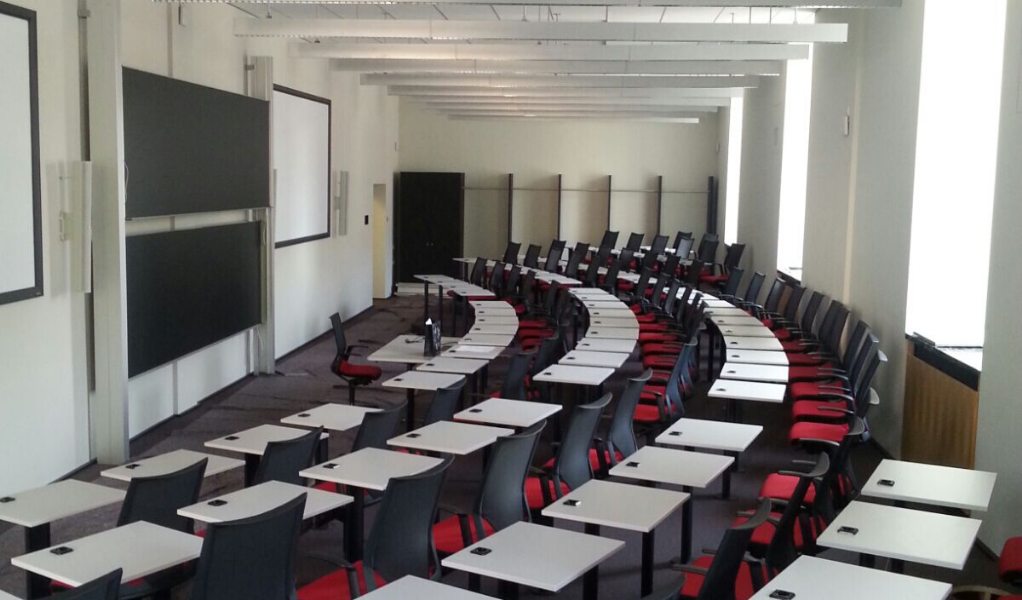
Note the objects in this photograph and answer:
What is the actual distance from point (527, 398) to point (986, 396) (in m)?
3.74

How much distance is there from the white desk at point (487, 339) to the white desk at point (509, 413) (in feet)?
7.75

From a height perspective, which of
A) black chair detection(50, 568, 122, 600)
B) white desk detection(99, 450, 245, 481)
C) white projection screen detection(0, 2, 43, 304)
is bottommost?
white desk detection(99, 450, 245, 481)

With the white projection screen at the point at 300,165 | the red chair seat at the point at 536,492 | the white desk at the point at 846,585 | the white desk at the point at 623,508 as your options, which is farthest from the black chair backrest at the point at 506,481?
the white projection screen at the point at 300,165

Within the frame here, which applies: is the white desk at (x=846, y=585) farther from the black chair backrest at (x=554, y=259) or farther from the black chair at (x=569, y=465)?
the black chair backrest at (x=554, y=259)

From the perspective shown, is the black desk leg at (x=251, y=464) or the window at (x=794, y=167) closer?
the black desk leg at (x=251, y=464)

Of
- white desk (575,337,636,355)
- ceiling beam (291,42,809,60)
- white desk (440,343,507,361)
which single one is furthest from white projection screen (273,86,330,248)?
white desk (575,337,636,355)

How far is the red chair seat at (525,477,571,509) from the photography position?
5.41m

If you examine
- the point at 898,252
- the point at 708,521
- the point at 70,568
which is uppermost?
the point at 898,252

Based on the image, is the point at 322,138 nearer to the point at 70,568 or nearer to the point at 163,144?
the point at 163,144

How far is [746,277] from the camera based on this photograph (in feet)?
52.9

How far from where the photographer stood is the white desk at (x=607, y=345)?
344 inches

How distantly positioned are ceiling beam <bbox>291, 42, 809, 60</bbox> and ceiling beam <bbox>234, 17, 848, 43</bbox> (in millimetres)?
1230

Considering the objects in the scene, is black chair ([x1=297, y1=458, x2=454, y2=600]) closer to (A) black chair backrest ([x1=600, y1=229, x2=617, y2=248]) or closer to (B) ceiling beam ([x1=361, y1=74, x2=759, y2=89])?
(B) ceiling beam ([x1=361, y1=74, x2=759, y2=89])

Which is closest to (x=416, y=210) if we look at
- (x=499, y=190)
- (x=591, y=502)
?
(x=499, y=190)
